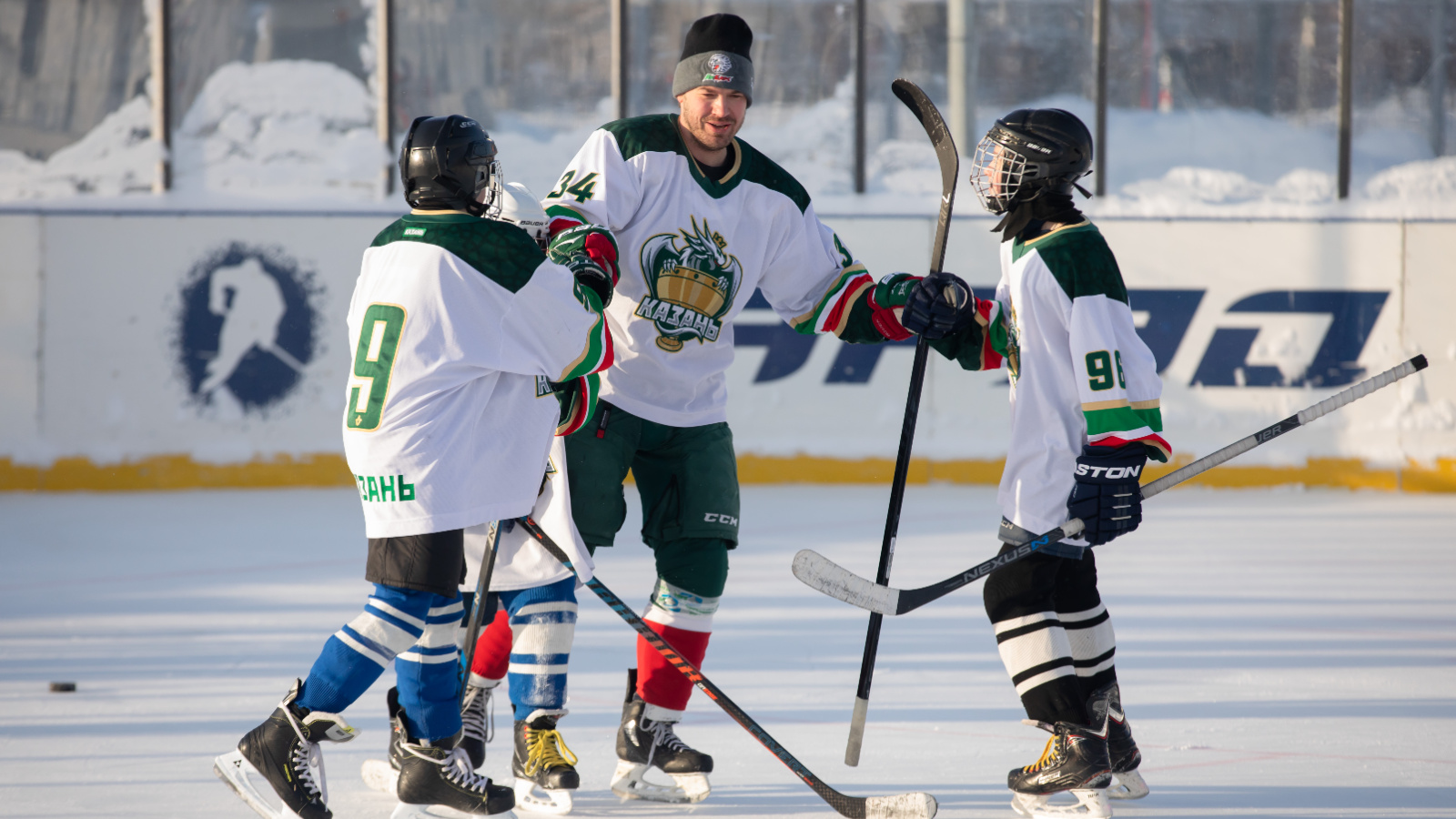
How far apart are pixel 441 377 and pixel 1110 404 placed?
3.42ft

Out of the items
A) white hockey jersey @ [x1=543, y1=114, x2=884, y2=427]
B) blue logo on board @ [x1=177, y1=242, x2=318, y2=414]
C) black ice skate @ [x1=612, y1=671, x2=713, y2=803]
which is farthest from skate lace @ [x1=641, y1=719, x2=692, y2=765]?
blue logo on board @ [x1=177, y1=242, x2=318, y2=414]

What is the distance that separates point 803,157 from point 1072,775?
16.0 feet

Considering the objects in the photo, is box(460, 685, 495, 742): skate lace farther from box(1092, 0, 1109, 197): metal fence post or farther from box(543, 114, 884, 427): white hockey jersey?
box(1092, 0, 1109, 197): metal fence post

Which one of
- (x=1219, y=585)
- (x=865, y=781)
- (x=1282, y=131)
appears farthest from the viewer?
(x=1282, y=131)

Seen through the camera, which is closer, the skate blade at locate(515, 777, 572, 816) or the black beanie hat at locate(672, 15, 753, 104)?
the skate blade at locate(515, 777, 572, 816)

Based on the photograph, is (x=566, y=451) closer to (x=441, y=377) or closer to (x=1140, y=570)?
(x=441, y=377)

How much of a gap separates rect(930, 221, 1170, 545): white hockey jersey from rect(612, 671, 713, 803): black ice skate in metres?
0.71

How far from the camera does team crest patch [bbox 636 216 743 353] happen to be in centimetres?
242

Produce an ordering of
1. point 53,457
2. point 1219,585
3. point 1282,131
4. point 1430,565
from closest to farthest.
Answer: point 1219,585, point 1430,565, point 53,457, point 1282,131

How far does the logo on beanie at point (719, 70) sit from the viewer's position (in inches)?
95.7

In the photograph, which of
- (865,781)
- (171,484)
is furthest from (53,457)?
(865,781)

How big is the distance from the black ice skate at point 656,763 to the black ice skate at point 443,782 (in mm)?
339

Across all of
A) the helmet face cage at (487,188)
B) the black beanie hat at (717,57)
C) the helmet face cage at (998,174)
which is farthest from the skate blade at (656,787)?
the black beanie hat at (717,57)

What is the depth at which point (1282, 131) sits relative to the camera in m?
6.47
